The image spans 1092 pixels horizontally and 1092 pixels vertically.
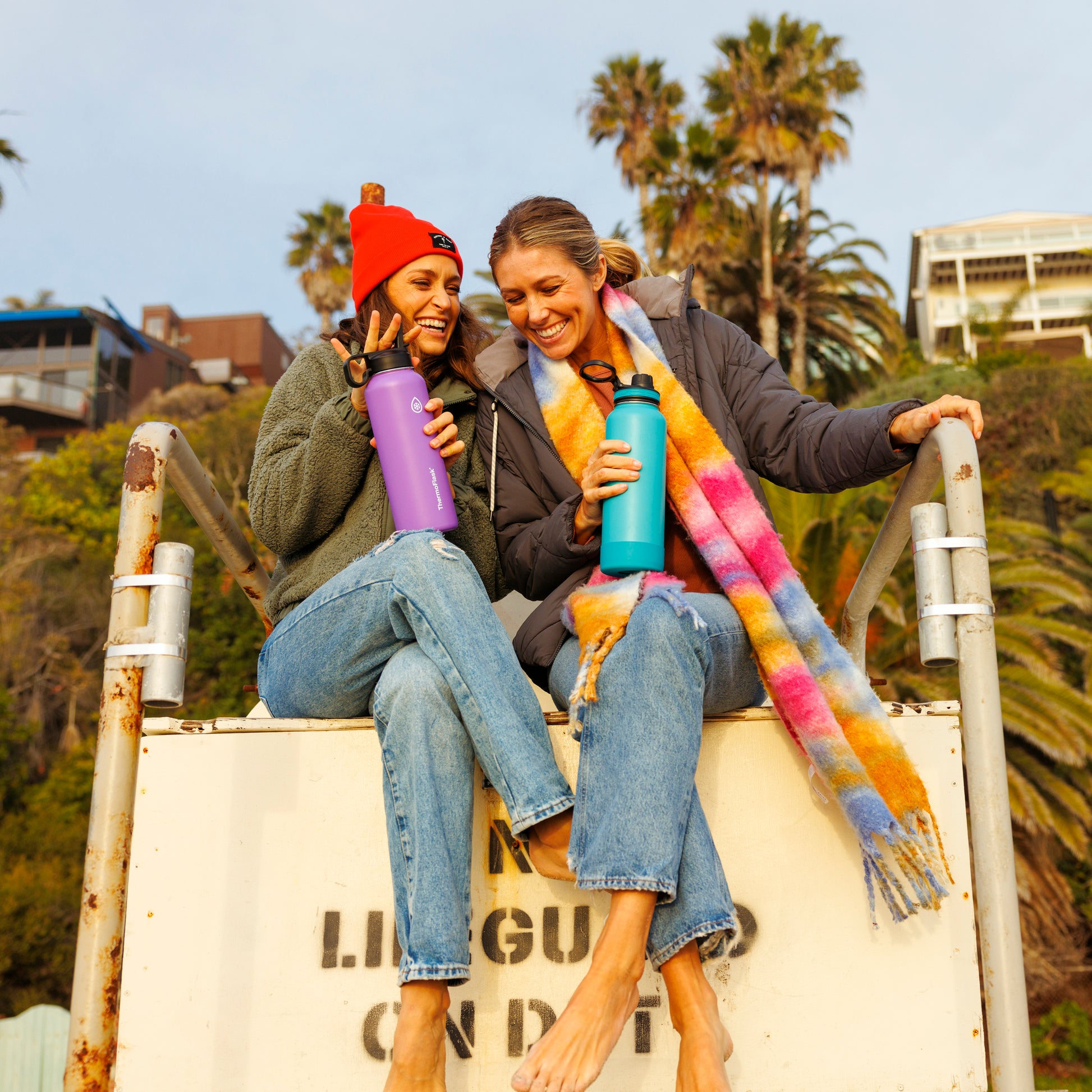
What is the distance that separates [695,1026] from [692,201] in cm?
2161

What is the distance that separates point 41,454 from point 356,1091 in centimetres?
3492

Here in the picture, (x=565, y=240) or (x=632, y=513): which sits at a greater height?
(x=565, y=240)

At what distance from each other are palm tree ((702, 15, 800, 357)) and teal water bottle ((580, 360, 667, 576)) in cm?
2153

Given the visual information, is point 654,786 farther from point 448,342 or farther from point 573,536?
point 448,342

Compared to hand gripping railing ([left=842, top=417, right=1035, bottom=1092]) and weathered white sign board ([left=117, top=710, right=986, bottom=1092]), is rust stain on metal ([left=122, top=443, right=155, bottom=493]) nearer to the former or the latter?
weathered white sign board ([left=117, top=710, right=986, bottom=1092])

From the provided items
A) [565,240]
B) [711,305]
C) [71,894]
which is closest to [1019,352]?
[711,305]

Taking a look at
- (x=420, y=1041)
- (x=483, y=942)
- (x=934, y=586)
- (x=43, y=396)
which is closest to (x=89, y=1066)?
(x=420, y=1041)

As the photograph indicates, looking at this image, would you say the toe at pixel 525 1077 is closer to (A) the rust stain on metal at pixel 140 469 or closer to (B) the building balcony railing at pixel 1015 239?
(A) the rust stain on metal at pixel 140 469

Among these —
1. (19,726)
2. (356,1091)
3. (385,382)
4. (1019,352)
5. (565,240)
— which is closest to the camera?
(356,1091)

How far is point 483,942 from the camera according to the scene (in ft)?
6.58

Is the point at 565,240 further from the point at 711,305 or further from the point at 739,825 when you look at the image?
the point at 711,305

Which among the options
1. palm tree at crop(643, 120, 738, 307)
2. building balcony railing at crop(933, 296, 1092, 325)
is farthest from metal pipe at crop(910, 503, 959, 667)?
building balcony railing at crop(933, 296, 1092, 325)

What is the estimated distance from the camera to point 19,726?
2236 centimetres

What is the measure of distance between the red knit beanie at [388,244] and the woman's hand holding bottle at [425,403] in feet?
0.78
